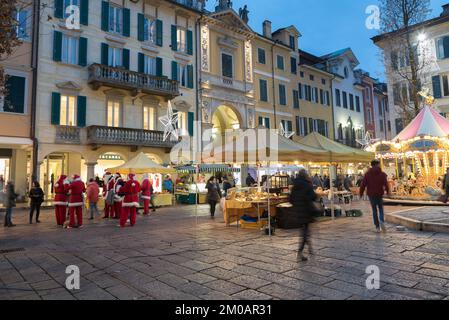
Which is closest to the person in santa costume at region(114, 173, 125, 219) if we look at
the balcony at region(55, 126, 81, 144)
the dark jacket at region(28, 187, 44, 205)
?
the dark jacket at region(28, 187, 44, 205)

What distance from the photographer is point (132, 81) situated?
20.8m

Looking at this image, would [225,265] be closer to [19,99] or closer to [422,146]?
[422,146]

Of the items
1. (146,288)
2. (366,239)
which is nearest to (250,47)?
(366,239)

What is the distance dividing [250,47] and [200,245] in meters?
25.0

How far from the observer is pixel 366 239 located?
7.50m

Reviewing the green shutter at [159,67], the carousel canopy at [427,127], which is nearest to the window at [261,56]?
the green shutter at [159,67]

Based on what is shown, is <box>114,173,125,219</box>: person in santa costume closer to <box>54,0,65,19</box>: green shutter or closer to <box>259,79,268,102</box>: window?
<box>54,0,65,19</box>: green shutter

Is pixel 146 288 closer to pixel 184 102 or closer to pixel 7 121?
pixel 7 121

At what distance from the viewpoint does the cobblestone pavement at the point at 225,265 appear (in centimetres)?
431

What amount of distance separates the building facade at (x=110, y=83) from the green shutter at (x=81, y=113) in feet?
0.16

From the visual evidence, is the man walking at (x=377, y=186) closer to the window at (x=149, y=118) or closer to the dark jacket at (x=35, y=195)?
the dark jacket at (x=35, y=195)

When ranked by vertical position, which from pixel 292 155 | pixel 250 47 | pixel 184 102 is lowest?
pixel 292 155

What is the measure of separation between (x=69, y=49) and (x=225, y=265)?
18.6 metres
